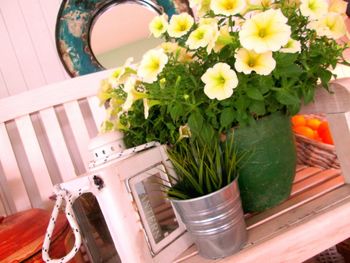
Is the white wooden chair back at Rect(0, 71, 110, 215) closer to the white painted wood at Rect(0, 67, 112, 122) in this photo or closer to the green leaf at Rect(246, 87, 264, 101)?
the white painted wood at Rect(0, 67, 112, 122)

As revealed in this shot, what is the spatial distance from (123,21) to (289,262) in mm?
965

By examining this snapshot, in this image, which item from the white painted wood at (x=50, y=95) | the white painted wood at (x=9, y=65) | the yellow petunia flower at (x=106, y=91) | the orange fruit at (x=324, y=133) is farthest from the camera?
the white painted wood at (x=9, y=65)

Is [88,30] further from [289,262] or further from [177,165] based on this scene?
[289,262]

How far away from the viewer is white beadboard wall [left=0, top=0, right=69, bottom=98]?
1.09 metres

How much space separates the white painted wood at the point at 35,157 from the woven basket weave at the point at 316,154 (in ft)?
2.46

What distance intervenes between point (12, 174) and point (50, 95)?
270mm

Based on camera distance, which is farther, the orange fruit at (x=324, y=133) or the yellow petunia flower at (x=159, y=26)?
the orange fruit at (x=324, y=133)

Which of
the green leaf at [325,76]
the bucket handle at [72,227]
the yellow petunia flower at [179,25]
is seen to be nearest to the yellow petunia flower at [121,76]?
the yellow petunia flower at [179,25]

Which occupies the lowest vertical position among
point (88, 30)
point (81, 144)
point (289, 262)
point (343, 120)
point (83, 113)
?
point (289, 262)

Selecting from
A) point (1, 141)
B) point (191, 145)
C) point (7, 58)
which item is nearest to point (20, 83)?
point (7, 58)

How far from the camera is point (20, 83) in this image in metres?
1.10

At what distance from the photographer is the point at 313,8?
1.62 ft

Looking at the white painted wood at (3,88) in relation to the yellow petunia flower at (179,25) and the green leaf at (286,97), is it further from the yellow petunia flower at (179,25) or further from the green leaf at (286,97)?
the green leaf at (286,97)

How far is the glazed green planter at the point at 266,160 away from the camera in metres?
0.53
